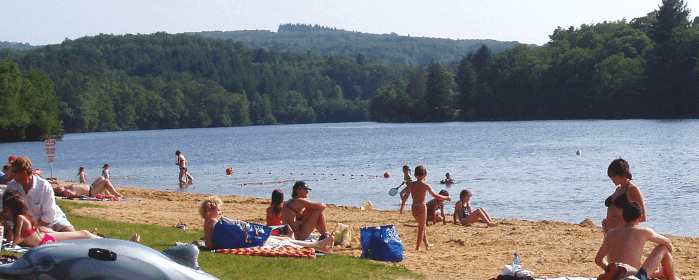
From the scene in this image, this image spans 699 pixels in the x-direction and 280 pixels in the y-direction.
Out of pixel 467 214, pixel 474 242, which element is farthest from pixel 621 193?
pixel 467 214

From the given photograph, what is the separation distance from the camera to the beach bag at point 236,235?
33.5ft

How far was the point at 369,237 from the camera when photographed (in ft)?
35.8

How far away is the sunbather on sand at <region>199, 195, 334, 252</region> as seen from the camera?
10281 mm

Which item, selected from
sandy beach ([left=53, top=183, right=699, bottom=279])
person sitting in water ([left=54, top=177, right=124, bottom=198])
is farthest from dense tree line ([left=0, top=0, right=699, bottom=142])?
sandy beach ([left=53, top=183, right=699, bottom=279])

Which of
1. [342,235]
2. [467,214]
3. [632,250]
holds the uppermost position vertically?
[632,250]

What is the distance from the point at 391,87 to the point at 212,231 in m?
148

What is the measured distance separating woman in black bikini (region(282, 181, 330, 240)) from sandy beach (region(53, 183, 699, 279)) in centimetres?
65

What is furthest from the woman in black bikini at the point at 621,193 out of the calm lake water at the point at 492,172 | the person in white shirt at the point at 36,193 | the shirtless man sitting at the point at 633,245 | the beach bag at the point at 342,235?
the calm lake water at the point at 492,172

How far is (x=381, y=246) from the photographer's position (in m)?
10.8

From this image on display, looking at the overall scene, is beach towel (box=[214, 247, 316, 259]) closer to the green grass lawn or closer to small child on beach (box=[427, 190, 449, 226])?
the green grass lawn

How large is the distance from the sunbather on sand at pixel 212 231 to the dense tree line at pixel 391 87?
79.7 meters

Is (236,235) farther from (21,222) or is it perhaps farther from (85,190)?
(85,190)

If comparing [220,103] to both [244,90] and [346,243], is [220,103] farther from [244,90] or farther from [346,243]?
[346,243]

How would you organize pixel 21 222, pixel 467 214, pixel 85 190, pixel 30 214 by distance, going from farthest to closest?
1. pixel 85 190
2. pixel 467 214
3. pixel 30 214
4. pixel 21 222
